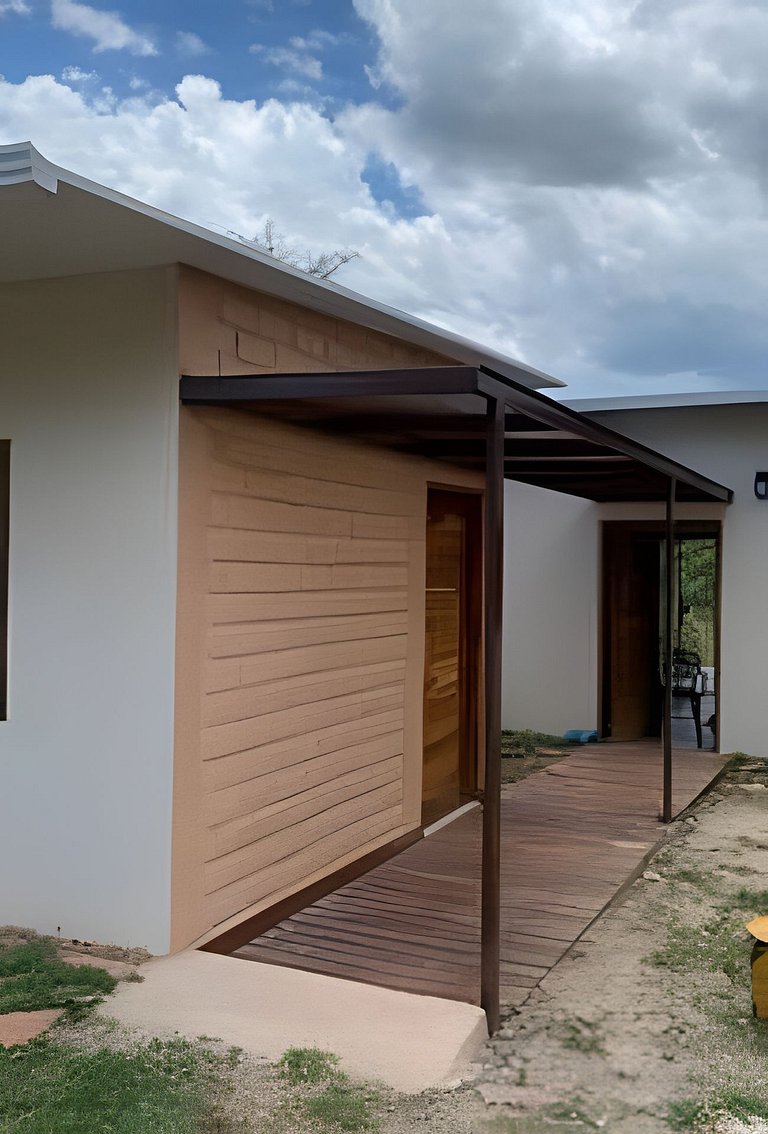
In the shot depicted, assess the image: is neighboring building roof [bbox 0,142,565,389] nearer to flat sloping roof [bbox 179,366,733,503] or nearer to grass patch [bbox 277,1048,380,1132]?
flat sloping roof [bbox 179,366,733,503]

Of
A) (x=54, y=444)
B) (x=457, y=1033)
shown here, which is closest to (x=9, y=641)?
(x=54, y=444)

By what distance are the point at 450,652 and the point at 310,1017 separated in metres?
3.76

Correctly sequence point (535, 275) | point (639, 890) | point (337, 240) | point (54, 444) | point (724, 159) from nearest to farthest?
point (54, 444), point (639, 890), point (724, 159), point (337, 240), point (535, 275)

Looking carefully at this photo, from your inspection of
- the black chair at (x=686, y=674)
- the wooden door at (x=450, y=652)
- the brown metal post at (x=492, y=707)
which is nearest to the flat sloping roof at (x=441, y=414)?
the brown metal post at (x=492, y=707)

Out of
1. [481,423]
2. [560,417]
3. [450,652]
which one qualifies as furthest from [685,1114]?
[450,652]

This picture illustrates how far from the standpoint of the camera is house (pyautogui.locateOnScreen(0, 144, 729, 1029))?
3.94 metres

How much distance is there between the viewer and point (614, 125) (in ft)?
86.9

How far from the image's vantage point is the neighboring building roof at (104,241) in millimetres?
3031

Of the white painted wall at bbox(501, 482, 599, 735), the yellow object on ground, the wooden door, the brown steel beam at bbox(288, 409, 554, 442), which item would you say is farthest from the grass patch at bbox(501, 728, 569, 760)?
the yellow object on ground

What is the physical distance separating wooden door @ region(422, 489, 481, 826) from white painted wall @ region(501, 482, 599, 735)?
2.96 meters

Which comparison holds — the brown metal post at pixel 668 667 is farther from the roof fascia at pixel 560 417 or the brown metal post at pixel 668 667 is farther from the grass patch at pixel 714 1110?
the grass patch at pixel 714 1110

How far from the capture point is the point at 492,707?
3.67 metres

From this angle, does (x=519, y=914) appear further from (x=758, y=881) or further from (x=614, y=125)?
(x=614, y=125)

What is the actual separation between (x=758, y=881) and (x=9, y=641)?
3.91 meters
